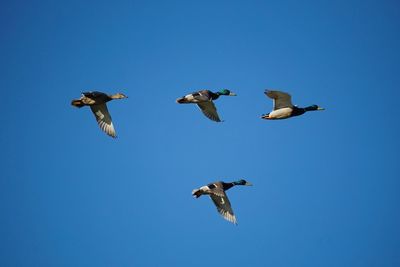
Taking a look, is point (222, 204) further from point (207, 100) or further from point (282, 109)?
point (282, 109)

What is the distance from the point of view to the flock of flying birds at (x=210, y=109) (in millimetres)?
24906

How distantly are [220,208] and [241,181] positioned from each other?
2596 millimetres

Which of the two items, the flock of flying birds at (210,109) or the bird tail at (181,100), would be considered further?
the bird tail at (181,100)

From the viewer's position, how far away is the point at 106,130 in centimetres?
2666

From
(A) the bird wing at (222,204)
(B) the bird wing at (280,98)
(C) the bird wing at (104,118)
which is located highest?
(C) the bird wing at (104,118)

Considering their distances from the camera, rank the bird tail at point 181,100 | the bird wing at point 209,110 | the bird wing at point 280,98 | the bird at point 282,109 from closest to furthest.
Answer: the bird wing at point 280,98 → the bird at point 282,109 → the bird tail at point 181,100 → the bird wing at point 209,110

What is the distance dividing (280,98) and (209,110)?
4.35m

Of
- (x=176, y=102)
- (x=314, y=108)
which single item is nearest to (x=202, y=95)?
(x=176, y=102)

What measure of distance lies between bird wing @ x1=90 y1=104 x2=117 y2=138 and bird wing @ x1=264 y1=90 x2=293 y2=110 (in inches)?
277

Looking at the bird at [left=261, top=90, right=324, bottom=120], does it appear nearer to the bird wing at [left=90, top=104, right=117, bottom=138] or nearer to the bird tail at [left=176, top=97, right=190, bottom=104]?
the bird tail at [left=176, top=97, right=190, bottom=104]

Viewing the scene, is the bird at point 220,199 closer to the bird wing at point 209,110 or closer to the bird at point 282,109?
the bird wing at point 209,110

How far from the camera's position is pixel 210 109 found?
27812 millimetres

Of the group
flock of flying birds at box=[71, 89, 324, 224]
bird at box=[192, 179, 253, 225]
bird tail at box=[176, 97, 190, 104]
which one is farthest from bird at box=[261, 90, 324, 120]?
bird at box=[192, 179, 253, 225]

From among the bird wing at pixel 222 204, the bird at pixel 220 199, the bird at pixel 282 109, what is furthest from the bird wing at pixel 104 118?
the bird at pixel 282 109
